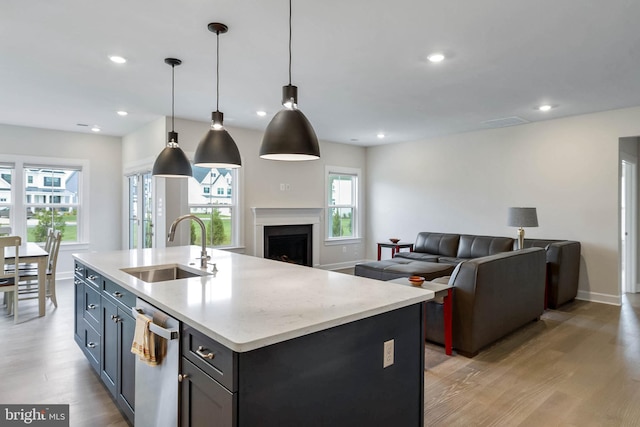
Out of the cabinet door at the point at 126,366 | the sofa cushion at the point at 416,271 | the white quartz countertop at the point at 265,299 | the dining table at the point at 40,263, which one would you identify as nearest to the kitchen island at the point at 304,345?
the white quartz countertop at the point at 265,299

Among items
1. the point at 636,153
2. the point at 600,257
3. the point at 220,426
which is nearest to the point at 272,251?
the point at 600,257

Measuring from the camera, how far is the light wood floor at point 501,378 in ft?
7.85

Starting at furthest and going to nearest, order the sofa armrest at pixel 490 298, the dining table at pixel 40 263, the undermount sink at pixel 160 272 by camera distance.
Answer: the dining table at pixel 40 263 → the sofa armrest at pixel 490 298 → the undermount sink at pixel 160 272

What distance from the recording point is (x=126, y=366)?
2215 mm

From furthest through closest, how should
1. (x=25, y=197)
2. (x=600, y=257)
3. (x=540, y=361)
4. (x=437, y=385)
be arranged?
(x=25, y=197) → (x=600, y=257) → (x=540, y=361) → (x=437, y=385)

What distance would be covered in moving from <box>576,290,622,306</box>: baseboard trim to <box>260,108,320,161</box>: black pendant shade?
518cm

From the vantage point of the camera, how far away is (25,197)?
245 inches

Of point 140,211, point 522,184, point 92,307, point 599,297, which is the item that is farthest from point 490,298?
point 140,211

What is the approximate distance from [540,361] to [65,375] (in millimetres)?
3892

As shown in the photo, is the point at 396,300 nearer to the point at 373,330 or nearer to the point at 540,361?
the point at 373,330

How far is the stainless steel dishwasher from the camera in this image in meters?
1.63

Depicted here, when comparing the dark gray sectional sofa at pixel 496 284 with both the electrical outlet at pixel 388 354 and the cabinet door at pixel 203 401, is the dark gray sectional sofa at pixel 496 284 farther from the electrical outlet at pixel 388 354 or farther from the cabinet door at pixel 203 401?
the cabinet door at pixel 203 401

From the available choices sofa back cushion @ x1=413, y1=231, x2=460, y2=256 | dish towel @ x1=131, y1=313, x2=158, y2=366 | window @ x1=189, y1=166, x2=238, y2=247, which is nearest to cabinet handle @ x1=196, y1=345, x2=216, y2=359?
dish towel @ x1=131, y1=313, x2=158, y2=366

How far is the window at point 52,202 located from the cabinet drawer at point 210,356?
21.0ft
